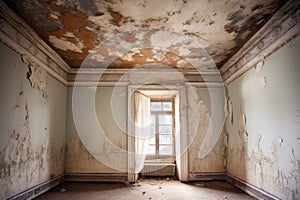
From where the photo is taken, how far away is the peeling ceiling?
286 centimetres

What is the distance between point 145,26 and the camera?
11.2 ft

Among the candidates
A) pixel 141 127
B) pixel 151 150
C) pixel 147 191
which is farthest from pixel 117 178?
pixel 151 150

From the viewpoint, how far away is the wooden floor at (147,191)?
155 inches

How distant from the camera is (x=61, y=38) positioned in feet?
12.5

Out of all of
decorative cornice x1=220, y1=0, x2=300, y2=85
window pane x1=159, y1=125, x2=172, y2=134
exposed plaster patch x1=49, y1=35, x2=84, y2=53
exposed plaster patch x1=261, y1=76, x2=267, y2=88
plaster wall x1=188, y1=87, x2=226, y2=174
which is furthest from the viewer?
window pane x1=159, y1=125, x2=172, y2=134

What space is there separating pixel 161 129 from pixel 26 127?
3673 mm

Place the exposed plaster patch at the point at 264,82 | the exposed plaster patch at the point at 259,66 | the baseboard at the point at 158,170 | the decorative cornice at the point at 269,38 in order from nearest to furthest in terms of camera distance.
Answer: the decorative cornice at the point at 269,38 < the exposed plaster patch at the point at 264,82 < the exposed plaster patch at the point at 259,66 < the baseboard at the point at 158,170

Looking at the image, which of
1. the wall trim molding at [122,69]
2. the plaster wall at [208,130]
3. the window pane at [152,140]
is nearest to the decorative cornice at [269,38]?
the wall trim molding at [122,69]

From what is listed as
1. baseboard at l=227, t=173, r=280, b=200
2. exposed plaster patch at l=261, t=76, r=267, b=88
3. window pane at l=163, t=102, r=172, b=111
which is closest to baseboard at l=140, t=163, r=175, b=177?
baseboard at l=227, t=173, r=280, b=200

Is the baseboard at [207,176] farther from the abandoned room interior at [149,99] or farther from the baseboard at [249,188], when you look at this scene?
the baseboard at [249,188]

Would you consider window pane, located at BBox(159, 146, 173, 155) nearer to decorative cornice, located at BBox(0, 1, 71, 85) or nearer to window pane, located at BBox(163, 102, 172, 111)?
window pane, located at BBox(163, 102, 172, 111)

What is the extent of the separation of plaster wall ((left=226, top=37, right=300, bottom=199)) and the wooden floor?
50cm

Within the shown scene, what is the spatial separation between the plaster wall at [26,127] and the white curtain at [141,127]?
1.70 meters

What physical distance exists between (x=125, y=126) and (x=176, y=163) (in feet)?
5.48
